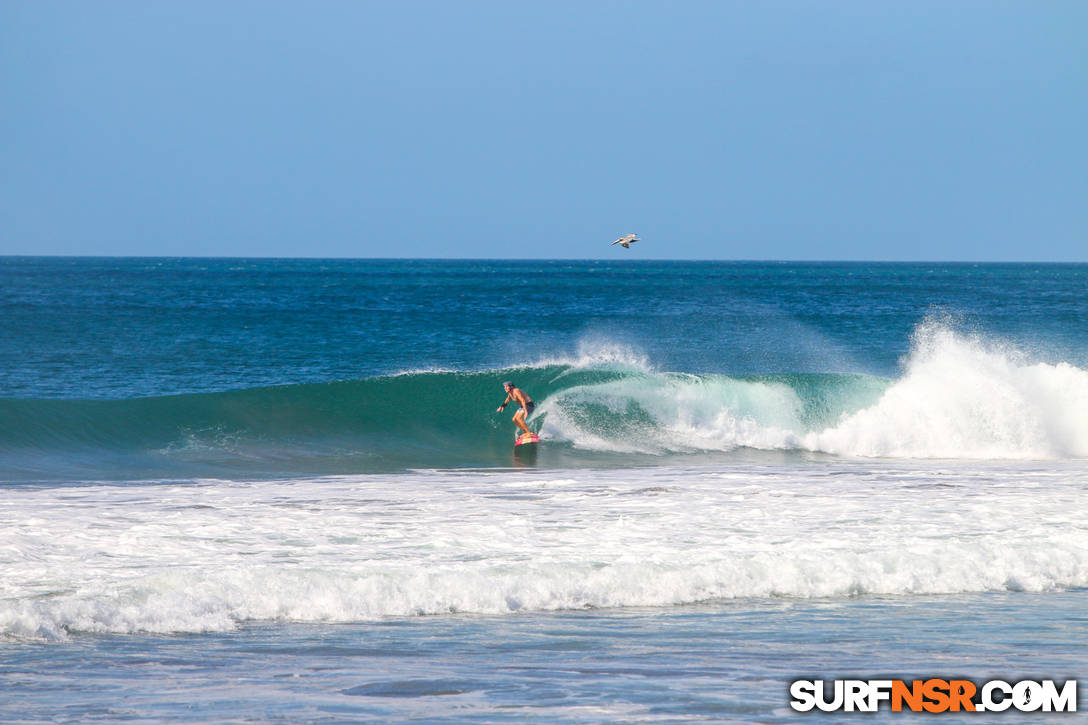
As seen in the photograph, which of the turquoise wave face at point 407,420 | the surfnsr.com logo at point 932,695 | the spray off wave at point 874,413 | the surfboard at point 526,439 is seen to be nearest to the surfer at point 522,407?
the surfboard at point 526,439

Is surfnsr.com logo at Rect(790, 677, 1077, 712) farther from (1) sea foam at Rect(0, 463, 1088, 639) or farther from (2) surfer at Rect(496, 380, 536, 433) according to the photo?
(2) surfer at Rect(496, 380, 536, 433)

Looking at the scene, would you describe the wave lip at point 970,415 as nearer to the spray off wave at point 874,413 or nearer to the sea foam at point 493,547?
the spray off wave at point 874,413

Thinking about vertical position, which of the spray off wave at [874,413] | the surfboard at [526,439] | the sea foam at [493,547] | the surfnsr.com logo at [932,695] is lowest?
the surfnsr.com logo at [932,695]

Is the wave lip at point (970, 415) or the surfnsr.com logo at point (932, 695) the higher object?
the wave lip at point (970, 415)

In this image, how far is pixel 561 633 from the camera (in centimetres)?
738

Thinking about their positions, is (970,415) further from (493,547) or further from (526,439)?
(493,547)

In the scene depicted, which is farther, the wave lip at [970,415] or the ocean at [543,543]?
the wave lip at [970,415]

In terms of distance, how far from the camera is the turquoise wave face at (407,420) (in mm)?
17500

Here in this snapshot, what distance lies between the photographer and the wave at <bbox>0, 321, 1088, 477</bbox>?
59.1 feet

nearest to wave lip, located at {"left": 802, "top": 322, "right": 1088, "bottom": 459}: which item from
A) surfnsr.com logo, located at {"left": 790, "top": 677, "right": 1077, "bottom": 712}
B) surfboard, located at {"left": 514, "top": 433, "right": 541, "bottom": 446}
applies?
surfboard, located at {"left": 514, "top": 433, "right": 541, "bottom": 446}

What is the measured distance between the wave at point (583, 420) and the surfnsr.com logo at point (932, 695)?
435 inches

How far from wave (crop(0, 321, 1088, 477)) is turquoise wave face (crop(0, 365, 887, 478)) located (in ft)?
0.13

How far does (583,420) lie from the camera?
20219 mm

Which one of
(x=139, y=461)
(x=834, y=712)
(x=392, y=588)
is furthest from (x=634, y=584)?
(x=139, y=461)
